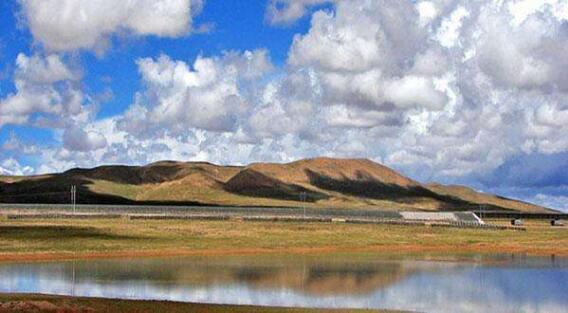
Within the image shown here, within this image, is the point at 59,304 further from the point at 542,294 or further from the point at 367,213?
the point at 367,213

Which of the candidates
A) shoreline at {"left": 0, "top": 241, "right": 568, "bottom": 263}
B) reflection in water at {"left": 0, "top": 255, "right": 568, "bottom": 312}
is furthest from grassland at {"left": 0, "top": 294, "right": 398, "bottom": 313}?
shoreline at {"left": 0, "top": 241, "right": 568, "bottom": 263}

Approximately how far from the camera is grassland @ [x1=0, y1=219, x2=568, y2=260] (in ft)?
307

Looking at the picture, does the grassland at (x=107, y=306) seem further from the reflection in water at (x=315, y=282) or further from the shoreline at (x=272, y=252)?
the shoreline at (x=272, y=252)

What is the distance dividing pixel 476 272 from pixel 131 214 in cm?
8823

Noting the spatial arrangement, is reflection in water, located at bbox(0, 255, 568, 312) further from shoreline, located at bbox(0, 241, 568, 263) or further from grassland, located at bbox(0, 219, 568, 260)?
grassland, located at bbox(0, 219, 568, 260)

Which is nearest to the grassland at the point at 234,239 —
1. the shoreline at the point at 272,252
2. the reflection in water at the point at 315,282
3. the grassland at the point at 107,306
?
the shoreline at the point at 272,252

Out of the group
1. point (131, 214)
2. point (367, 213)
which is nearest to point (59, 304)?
point (131, 214)

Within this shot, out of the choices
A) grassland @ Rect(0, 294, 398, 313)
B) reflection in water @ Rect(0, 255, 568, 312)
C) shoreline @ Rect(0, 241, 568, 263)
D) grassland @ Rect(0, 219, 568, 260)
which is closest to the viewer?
grassland @ Rect(0, 294, 398, 313)

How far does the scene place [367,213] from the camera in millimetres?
186125

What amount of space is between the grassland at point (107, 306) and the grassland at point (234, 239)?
3925cm

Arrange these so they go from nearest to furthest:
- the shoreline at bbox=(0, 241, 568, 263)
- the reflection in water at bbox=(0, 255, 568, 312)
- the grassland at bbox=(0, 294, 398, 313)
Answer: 1. the grassland at bbox=(0, 294, 398, 313)
2. the reflection in water at bbox=(0, 255, 568, 312)
3. the shoreline at bbox=(0, 241, 568, 263)

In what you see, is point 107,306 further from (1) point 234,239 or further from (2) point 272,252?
(1) point 234,239

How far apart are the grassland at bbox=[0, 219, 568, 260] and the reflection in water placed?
10.9 metres

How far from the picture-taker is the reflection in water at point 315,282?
173 feet
